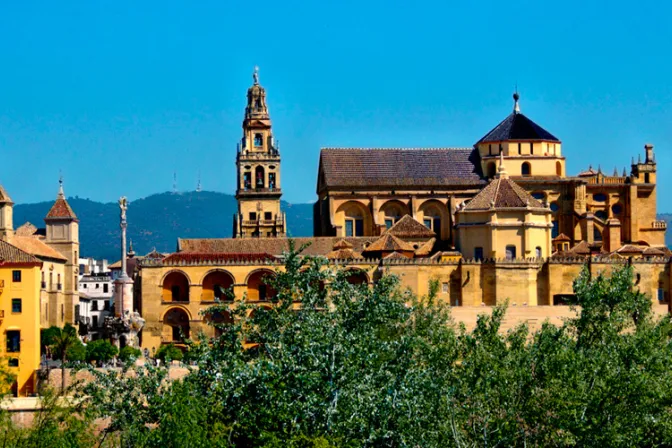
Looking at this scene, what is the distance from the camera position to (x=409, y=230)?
89688mm

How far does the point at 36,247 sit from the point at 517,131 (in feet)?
103

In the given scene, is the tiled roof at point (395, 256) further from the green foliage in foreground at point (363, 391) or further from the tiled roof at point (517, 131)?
the green foliage in foreground at point (363, 391)

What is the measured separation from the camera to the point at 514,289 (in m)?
80.6

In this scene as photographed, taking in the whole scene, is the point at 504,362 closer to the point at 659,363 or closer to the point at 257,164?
the point at 659,363

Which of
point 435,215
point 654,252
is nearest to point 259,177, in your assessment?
point 435,215

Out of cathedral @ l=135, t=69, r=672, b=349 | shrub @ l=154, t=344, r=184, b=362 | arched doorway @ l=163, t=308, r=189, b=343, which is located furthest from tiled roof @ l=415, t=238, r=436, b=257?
shrub @ l=154, t=344, r=184, b=362

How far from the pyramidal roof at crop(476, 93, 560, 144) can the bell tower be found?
15311mm

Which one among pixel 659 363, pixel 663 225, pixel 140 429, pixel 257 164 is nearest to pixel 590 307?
pixel 659 363

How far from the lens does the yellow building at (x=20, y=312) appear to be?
→ 6341 centimetres

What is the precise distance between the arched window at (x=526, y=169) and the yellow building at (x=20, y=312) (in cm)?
3837

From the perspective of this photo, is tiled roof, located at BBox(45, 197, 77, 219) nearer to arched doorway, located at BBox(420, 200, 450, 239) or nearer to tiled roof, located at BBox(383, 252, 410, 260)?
tiled roof, located at BBox(383, 252, 410, 260)

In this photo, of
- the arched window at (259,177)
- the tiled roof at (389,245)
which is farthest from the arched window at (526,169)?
the arched window at (259,177)

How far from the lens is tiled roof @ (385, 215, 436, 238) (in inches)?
3514

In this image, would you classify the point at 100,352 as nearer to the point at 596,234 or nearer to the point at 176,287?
the point at 176,287
